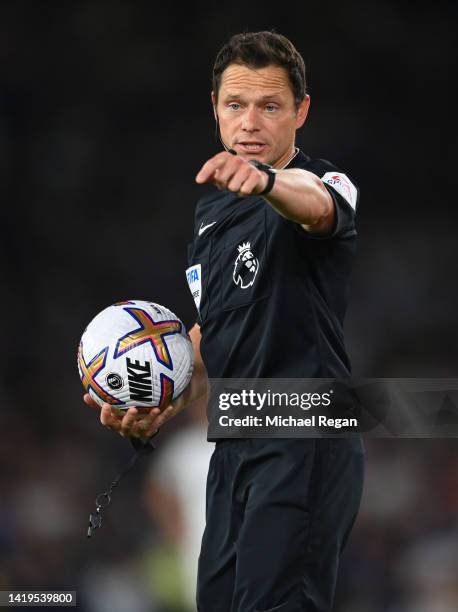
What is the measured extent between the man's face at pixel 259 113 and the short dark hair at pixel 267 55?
21 millimetres

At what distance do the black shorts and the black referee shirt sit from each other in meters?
0.24

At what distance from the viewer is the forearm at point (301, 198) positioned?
8.91 feet

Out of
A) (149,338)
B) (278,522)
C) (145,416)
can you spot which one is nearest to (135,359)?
(149,338)

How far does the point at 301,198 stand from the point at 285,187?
0.29ft

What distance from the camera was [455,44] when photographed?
8.85 meters

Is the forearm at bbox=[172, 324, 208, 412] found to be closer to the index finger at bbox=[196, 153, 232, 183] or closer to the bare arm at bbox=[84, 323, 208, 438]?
the bare arm at bbox=[84, 323, 208, 438]

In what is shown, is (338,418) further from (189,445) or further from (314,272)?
(189,445)

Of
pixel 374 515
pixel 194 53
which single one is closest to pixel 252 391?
pixel 374 515

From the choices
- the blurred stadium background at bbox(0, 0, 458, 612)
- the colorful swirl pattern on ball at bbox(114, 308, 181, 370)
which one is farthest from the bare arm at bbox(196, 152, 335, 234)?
the blurred stadium background at bbox(0, 0, 458, 612)

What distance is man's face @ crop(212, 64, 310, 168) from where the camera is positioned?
3268mm

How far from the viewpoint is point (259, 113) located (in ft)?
10.8

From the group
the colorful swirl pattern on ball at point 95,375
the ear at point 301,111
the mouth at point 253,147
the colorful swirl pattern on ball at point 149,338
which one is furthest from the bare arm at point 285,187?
the colorful swirl pattern on ball at point 95,375

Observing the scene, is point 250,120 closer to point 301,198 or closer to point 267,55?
point 267,55

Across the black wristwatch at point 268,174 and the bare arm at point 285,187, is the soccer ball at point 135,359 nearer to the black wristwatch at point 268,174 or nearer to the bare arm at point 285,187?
the bare arm at point 285,187
